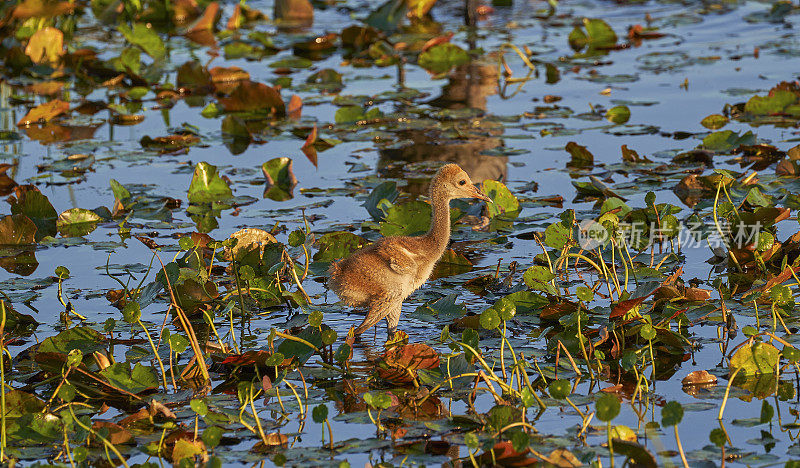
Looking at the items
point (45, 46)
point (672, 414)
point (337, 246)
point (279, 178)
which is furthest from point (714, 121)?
point (45, 46)

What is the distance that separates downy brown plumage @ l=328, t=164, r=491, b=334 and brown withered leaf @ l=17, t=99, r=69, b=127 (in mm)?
5170

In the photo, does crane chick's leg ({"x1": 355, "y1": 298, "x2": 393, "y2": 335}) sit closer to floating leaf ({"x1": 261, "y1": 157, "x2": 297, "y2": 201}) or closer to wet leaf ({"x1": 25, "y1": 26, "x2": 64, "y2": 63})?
floating leaf ({"x1": 261, "y1": 157, "x2": 297, "y2": 201})

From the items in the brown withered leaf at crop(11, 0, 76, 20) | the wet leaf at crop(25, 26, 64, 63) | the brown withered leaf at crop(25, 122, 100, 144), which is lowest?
the brown withered leaf at crop(25, 122, 100, 144)

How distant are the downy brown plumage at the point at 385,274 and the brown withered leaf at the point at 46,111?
517 centimetres

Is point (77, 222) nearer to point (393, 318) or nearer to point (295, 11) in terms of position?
point (393, 318)

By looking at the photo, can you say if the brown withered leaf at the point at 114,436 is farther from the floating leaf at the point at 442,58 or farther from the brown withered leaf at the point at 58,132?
the floating leaf at the point at 442,58

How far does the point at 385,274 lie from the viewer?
5.22m

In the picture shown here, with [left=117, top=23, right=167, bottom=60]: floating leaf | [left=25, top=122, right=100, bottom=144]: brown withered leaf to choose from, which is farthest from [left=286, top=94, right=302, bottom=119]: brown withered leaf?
[left=117, top=23, right=167, bottom=60]: floating leaf

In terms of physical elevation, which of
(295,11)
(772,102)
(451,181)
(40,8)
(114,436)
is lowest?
(114,436)

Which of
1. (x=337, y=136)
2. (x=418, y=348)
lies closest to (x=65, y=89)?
(x=337, y=136)

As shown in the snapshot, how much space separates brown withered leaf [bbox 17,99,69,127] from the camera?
9617 mm

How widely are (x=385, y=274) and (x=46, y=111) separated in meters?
5.59

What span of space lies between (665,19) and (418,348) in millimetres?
10061

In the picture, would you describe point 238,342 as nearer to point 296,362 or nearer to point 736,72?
point 296,362
